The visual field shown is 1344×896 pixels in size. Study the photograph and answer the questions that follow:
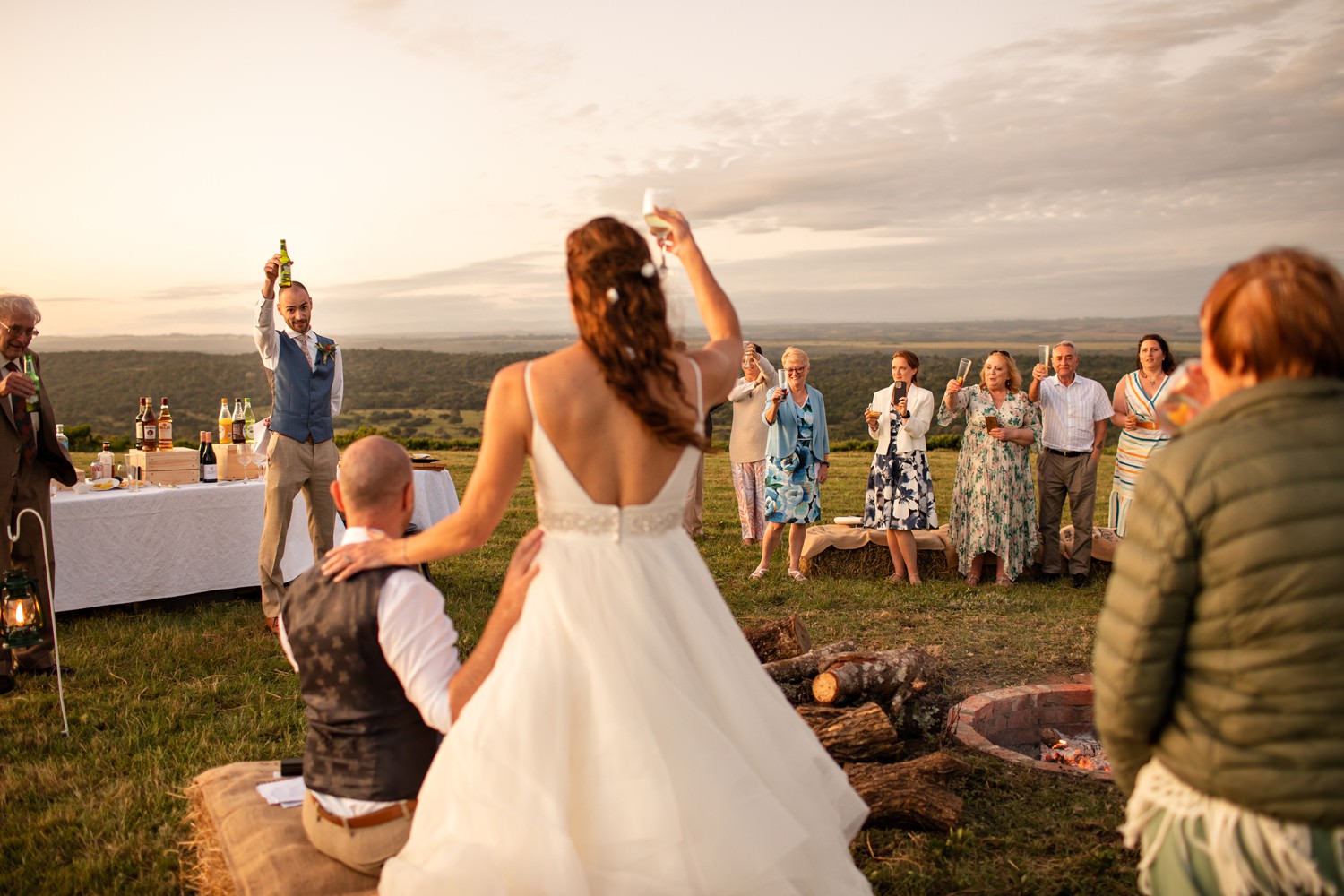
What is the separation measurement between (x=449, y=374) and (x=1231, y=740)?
33239 millimetres

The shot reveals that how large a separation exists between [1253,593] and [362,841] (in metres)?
2.19

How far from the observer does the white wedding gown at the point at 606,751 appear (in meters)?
2.23

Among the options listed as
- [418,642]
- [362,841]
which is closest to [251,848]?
[362,841]

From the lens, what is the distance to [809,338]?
49.5m

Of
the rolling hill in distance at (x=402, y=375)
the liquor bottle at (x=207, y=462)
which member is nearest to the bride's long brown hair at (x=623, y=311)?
the liquor bottle at (x=207, y=462)

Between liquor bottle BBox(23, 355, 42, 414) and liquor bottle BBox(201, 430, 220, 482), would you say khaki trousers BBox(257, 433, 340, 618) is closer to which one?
liquor bottle BBox(201, 430, 220, 482)

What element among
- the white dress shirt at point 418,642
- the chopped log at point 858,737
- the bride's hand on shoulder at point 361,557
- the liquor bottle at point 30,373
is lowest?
the chopped log at point 858,737

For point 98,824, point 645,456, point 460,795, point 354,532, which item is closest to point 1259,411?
point 645,456

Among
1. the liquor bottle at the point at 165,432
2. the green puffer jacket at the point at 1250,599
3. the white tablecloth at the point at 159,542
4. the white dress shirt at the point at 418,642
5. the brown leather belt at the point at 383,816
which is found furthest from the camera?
the liquor bottle at the point at 165,432

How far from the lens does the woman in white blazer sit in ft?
27.8

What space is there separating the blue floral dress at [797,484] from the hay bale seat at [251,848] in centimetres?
571

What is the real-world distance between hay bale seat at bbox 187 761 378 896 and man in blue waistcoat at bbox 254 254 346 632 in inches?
129

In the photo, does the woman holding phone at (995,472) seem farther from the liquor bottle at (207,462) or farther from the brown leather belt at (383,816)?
the brown leather belt at (383,816)

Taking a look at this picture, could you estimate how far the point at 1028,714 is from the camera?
16.2 ft
